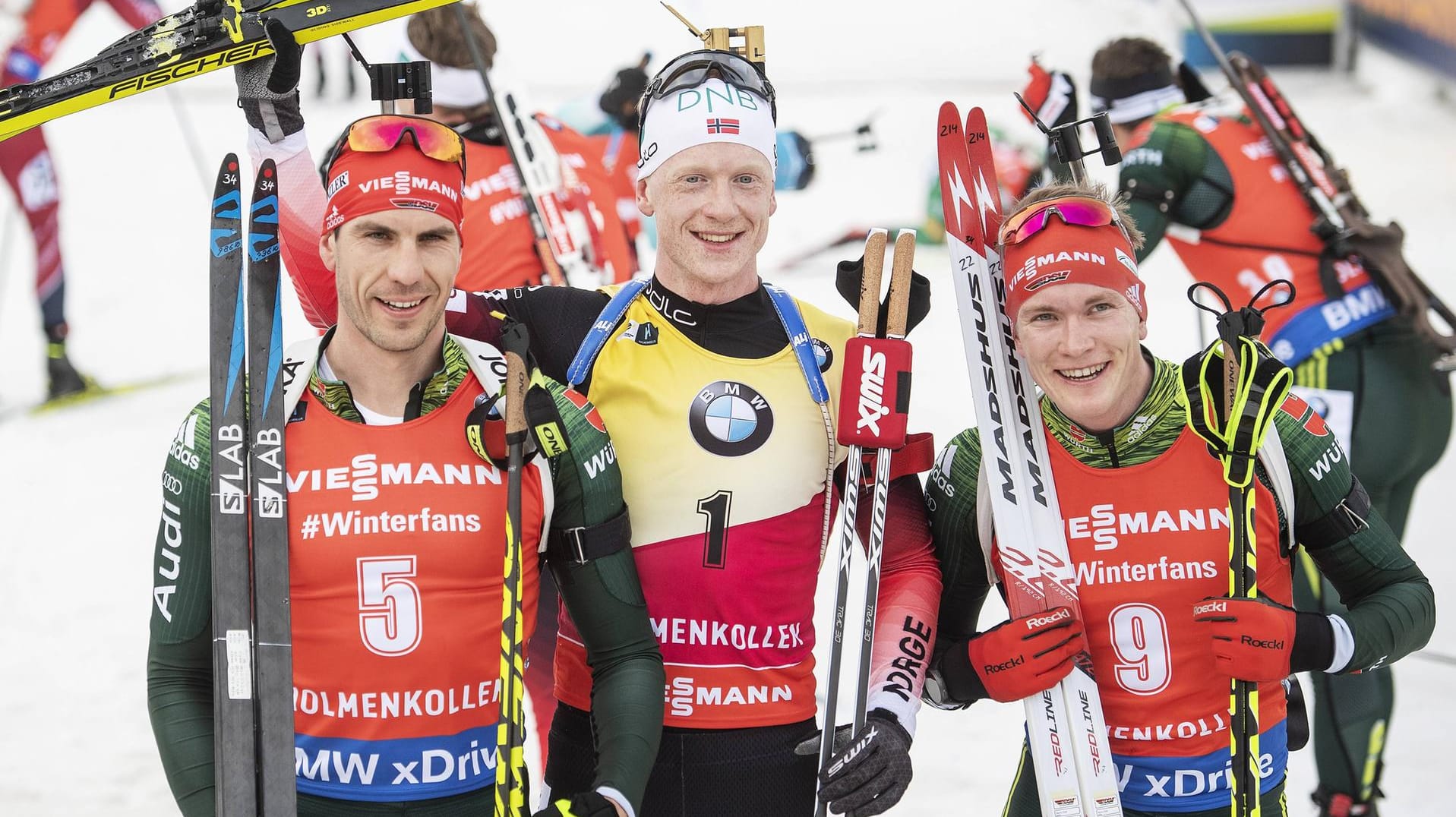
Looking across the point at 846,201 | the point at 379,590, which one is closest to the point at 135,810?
the point at 379,590

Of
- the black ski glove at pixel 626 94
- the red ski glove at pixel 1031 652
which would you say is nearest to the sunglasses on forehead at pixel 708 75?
the red ski glove at pixel 1031 652

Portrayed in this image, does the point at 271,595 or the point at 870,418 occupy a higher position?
the point at 870,418

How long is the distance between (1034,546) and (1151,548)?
200 mm

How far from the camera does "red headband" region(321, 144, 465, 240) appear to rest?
2412mm

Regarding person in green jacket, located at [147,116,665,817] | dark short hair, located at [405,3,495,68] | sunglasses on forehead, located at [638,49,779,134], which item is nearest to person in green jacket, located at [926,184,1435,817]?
sunglasses on forehead, located at [638,49,779,134]

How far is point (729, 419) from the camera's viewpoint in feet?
8.82

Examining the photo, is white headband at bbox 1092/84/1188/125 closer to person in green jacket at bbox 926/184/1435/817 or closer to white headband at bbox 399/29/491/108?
white headband at bbox 399/29/491/108

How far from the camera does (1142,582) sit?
257 cm

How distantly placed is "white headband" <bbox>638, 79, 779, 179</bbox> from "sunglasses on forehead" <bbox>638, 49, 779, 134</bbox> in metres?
0.02

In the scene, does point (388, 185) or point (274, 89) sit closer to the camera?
point (388, 185)

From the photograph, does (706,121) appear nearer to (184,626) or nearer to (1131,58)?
(184,626)

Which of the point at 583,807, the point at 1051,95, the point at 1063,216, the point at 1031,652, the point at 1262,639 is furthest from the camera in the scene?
the point at 1051,95

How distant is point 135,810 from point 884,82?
488 inches

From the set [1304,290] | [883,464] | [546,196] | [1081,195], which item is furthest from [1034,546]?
[546,196]
